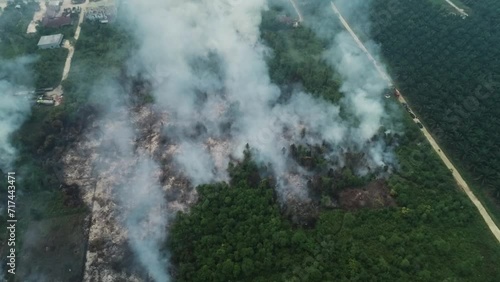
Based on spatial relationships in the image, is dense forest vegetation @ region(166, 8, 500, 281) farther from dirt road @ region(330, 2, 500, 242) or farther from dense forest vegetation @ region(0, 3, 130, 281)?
dense forest vegetation @ region(0, 3, 130, 281)

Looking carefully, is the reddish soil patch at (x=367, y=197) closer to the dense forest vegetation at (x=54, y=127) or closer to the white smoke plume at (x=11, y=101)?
the dense forest vegetation at (x=54, y=127)

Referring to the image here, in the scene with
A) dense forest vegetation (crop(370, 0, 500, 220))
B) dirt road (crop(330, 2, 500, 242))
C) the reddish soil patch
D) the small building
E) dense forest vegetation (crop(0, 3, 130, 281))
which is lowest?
dense forest vegetation (crop(0, 3, 130, 281))

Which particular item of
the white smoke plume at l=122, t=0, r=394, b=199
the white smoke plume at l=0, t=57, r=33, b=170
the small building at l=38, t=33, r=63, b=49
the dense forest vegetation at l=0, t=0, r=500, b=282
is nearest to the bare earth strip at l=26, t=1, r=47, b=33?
the small building at l=38, t=33, r=63, b=49

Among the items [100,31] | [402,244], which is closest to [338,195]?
[402,244]

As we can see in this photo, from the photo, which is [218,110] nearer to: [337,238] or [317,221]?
[317,221]

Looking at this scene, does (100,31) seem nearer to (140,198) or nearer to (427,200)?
(140,198)
